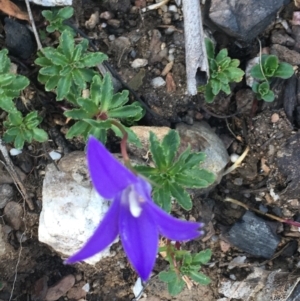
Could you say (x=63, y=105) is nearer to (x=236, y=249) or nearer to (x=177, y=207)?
(x=177, y=207)

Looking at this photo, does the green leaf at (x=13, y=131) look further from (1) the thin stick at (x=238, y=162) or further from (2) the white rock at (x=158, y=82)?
(1) the thin stick at (x=238, y=162)

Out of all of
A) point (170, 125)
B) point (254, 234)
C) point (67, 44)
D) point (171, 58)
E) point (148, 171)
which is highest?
point (67, 44)

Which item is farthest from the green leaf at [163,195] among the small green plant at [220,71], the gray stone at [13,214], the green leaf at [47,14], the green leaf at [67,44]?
the green leaf at [47,14]

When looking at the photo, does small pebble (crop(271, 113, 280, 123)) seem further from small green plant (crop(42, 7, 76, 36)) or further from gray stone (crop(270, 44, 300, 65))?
small green plant (crop(42, 7, 76, 36))

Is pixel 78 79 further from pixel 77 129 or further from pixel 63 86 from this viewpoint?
pixel 77 129

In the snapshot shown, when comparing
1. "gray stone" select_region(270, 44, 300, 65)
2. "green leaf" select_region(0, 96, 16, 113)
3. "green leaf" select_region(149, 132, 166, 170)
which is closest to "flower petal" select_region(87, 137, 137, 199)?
"green leaf" select_region(149, 132, 166, 170)

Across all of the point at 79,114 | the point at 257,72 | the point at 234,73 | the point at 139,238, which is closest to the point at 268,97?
the point at 257,72
